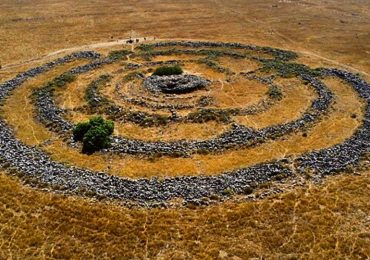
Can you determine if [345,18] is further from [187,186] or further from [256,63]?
[187,186]

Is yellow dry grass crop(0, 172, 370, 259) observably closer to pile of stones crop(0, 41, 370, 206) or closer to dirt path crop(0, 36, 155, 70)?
pile of stones crop(0, 41, 370, 206)

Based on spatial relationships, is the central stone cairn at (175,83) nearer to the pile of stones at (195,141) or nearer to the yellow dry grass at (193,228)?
the pile of stones at (195,141)

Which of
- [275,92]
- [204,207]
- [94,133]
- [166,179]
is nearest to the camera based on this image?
[204,207]

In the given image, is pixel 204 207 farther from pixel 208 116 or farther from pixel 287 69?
pixel 287 69

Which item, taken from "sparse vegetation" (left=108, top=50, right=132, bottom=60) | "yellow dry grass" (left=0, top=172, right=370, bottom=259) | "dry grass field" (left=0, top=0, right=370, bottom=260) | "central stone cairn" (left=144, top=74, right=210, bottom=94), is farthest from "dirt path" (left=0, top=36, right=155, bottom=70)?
"yellow dry grass" (left=0, top=172, right=370, bottom=259)

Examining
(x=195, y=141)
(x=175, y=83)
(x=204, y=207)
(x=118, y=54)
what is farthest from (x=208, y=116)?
(x=118, y=54)

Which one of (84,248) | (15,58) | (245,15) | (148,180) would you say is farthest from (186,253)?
(245,15)
